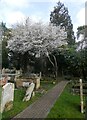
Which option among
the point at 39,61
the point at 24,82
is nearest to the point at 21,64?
the point at 39,61

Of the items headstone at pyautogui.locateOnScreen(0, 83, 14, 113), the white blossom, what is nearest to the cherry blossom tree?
the white blossom

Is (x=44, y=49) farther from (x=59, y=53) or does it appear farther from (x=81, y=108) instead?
(x=81, y=108)

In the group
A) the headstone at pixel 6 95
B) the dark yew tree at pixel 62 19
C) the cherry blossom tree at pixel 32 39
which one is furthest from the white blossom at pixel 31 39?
the headstone at pixel 6 95

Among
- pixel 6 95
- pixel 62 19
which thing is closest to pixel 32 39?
pixel 62 19

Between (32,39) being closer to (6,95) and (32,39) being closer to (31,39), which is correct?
A: (31,39)

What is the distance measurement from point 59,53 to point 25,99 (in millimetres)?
20637

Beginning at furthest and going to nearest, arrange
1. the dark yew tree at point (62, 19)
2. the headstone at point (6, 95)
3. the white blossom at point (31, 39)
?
the dark yew tree at point (62, 19), the white blossom at point (31, 39), the headstone at point (6, 95)

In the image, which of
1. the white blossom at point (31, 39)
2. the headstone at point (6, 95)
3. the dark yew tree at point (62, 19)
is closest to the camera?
the headstone at point (6, 95)

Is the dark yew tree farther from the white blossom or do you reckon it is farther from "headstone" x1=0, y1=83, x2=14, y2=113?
"headstone" x1=0, y1=83, x2=14, y2=113

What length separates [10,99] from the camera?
8836 mm

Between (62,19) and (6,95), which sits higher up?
(62,19)

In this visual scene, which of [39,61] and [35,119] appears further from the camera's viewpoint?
[39,61]

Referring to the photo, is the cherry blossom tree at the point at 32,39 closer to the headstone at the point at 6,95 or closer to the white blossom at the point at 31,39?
the white blossom at the point at 31,39

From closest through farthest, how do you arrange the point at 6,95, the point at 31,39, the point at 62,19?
1. the point at 6,95
2. the point at 31,39
3. the point at 62,19
